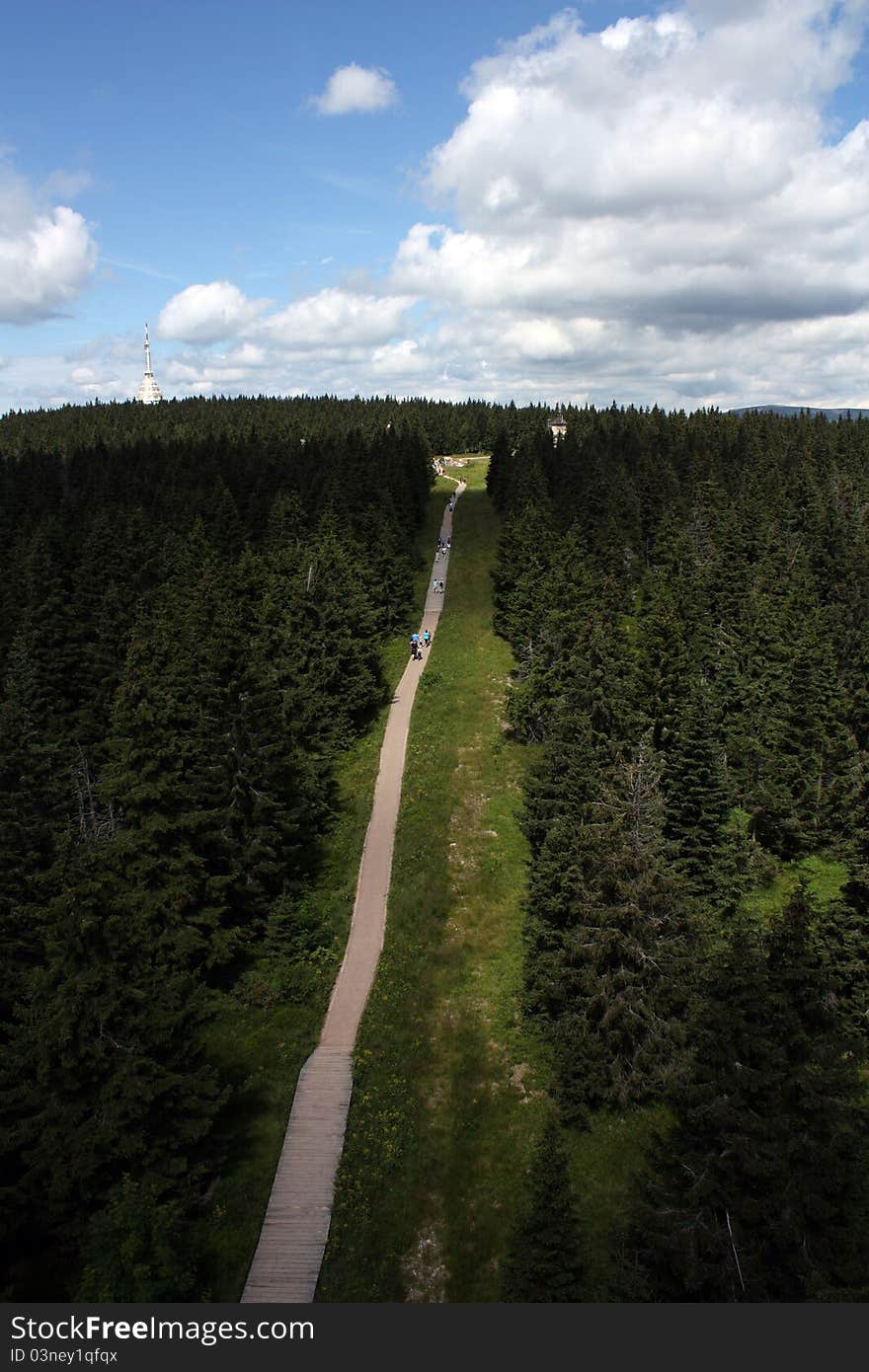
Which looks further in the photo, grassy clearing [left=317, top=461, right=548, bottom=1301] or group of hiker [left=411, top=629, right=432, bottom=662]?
group of hiker [left=411, top=629, right=432, bottom=662]

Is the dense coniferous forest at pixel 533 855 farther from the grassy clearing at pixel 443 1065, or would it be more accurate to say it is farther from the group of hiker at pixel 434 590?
the group of hiker at pixel 434 590

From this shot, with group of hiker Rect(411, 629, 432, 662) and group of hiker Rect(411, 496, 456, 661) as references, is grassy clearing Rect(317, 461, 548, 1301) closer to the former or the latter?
group of hiker Rect(411, 629, 432, 662)

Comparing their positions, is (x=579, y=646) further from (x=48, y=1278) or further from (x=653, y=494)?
(x=653, y=494)

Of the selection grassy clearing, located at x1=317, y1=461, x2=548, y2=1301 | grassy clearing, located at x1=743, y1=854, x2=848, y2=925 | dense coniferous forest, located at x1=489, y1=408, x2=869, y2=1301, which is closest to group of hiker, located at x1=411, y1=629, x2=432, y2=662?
dense coniferous forest, located at x1=489, y1=408, x2=869, y2=1301

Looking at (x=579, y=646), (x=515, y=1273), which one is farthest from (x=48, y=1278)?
(x=579, y=646)

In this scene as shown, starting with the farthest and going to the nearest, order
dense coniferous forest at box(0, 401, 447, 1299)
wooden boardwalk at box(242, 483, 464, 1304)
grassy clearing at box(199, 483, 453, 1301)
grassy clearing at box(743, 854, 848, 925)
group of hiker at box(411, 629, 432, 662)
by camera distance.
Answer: group of hiker at box(411, 629, 432, 662) → grassy clearing at box(743, 854, 848, 925) → grassy clearing at box(199, 483, 453, 1301) → wooden boardwalk at box(242, 483, 464, 1304) → dense coniferous forest at box(0, 401, 447, 1299)
